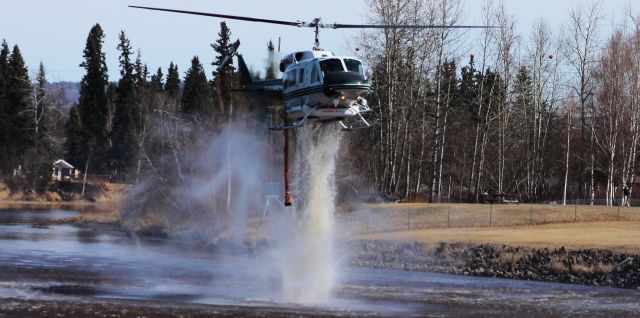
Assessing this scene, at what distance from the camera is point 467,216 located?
65188mm

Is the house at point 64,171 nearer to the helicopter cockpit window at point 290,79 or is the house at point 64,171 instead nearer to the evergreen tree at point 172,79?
the evergreen tree at point 172,79

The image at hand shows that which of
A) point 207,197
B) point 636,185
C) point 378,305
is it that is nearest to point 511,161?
point 636,185

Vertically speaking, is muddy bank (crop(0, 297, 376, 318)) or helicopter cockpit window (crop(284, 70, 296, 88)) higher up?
helicopter cockpit window (crop(284, 70, 296, 88))

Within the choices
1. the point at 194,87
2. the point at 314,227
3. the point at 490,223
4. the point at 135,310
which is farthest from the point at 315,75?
the point at 194,87

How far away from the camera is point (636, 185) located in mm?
98875

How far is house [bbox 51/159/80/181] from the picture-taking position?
5207 inches

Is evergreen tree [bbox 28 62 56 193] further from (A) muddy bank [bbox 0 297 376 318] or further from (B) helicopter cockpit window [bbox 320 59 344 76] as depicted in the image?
(B) helicopter cockpit window [bbox 320 59 344 76]

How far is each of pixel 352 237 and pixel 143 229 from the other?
21.9 meters

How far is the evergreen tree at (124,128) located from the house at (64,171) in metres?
6.86

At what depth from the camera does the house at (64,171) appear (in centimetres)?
13225

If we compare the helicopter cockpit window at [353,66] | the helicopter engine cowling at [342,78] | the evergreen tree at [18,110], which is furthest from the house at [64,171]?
the helicopter engine cowling at [342,78]

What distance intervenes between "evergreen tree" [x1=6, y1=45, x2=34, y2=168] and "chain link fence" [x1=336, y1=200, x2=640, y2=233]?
74.8m

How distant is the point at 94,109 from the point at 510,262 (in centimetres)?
9559

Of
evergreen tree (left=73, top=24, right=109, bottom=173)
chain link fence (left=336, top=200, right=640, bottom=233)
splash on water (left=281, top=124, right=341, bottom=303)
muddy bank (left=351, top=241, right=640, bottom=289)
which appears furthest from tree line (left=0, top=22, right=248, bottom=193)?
splash on water (left=281, top=124, right=341, bottom=303)
